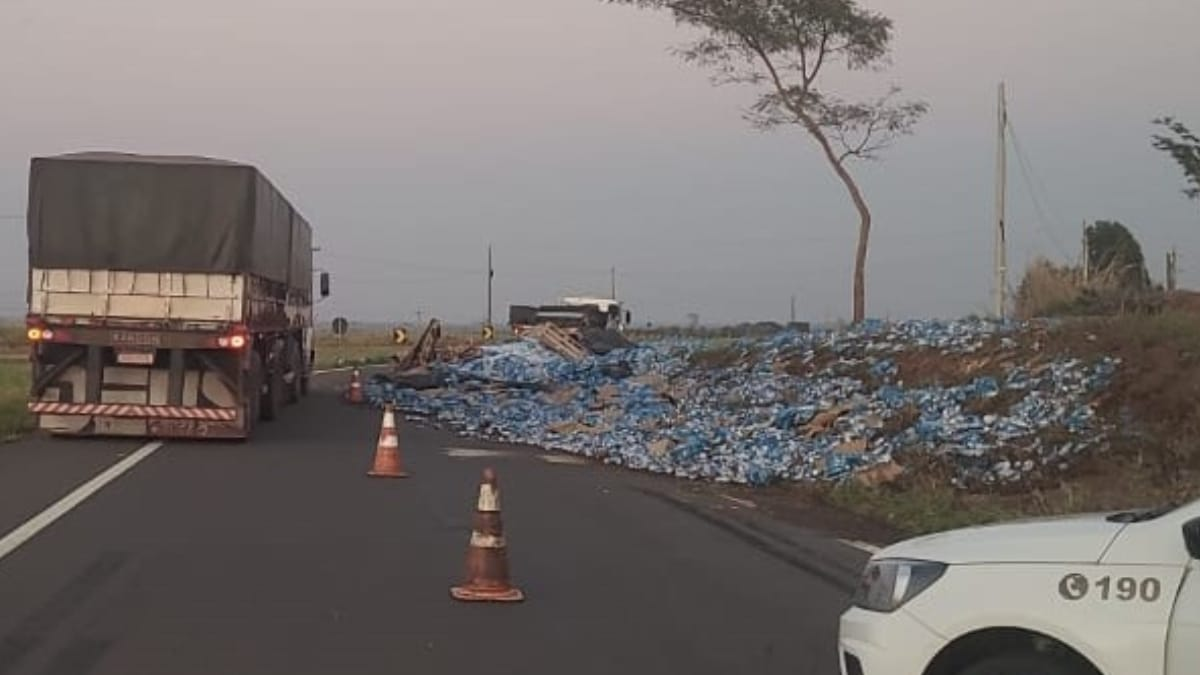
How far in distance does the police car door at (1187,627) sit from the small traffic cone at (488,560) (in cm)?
555

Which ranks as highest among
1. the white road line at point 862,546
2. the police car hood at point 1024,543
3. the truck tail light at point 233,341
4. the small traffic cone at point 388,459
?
the truck tail light at point 233,341

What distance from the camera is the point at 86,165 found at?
2397cm

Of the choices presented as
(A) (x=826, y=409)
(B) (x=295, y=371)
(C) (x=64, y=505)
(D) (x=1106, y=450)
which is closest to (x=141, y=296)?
(C) (x=64, y=505)

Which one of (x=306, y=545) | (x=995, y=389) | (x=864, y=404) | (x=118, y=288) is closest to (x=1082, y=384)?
(x=995, y=389)

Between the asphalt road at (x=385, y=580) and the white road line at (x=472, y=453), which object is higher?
the white road line at (x=472, y=453)

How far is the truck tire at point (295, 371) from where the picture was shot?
108ft

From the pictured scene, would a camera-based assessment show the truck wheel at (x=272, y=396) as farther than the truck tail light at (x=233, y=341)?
Yes

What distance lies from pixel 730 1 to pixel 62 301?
22.1 metres

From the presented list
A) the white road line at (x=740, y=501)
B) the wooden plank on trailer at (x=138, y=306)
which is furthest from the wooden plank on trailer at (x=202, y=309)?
the white road line at (x=740, y=501)

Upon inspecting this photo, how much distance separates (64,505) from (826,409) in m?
11.6

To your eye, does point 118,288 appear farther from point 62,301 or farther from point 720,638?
point 720,638

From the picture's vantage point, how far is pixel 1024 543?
19.6 feet

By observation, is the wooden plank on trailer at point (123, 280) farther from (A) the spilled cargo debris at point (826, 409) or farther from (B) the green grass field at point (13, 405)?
(A) the spilled cargo debris at point (826, 409)

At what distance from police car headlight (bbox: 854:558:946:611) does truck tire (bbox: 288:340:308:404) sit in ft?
88.8
